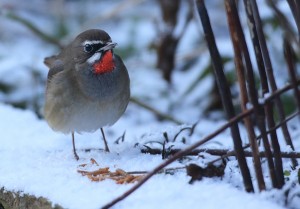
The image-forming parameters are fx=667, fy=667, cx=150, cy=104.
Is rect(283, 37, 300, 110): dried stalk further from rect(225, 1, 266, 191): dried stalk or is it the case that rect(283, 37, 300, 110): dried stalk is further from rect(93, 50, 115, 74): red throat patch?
rect(93, 50, 115, 74): red throat patch

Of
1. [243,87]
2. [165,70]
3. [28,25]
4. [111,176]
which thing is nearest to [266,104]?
[243,87]

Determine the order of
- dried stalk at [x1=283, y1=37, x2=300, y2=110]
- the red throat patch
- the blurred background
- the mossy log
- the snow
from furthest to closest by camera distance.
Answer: the blurred background < the red throat patch < the mossy log < the snow < dried stalk at [x1=283, y1=37, x2=300, y2=110]

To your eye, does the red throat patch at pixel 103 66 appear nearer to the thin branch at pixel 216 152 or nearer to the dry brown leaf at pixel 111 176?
the thin branch at pixel 216 152

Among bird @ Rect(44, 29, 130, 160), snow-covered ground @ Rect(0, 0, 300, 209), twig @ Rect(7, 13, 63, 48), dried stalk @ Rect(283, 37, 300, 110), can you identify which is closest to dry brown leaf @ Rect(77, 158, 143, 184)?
snow-covered ground @ Rect(0, 0, 300, 209)

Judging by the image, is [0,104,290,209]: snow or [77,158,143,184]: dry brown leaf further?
[77,158,143,184]: dry brown leaf

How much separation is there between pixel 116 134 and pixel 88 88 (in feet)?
6.33

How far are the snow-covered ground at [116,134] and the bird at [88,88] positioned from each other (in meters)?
0.16

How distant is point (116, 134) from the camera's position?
523 cm

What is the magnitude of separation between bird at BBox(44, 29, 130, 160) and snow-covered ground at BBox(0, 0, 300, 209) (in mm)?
161

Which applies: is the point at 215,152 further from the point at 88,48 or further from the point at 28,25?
the point at 28,25

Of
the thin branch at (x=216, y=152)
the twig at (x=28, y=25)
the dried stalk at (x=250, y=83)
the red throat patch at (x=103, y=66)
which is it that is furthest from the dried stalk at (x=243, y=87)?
the twig at (x=28, y=25)

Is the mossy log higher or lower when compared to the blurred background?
lower

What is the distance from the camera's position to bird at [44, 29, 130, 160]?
10.9 feet

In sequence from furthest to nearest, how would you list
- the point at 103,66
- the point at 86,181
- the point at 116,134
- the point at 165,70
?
the point at 165,70
the point at 116,134
the point at 103,66
the point at 86,181
